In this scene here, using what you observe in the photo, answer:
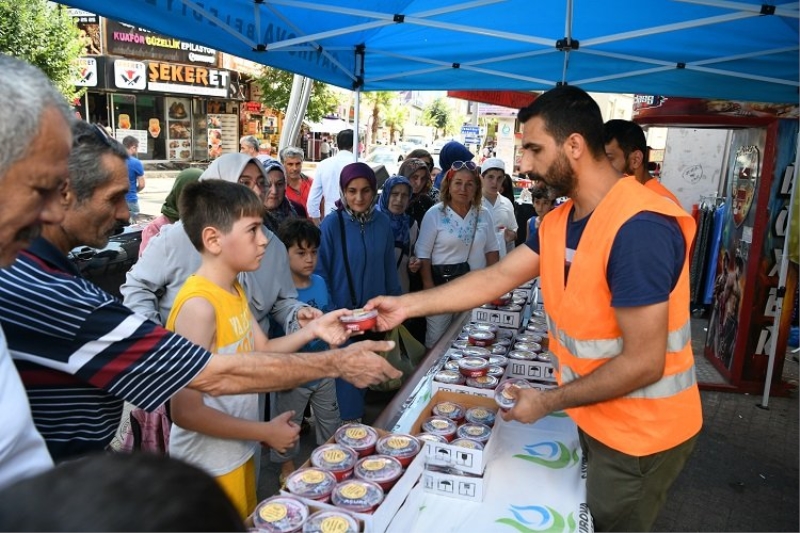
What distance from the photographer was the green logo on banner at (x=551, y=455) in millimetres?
2184

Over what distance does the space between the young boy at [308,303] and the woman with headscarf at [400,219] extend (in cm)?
175

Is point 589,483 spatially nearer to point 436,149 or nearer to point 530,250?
point 530,250

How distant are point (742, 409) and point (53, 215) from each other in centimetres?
557

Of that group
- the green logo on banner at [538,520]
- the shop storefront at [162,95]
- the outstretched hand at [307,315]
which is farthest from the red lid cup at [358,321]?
the shop storefront at [162,95]

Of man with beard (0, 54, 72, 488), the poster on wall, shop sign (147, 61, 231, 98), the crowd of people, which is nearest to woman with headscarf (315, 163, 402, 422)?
the crowd of people

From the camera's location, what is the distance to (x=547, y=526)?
5.97 feet

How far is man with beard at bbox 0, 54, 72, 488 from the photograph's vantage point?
1.01 m

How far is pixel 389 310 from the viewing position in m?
2.42

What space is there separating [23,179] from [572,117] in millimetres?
1612

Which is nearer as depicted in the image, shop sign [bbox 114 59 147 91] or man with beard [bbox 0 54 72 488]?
man with beard [bbox 0 54 72 488]

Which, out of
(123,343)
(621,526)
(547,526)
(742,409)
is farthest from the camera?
(742,409)

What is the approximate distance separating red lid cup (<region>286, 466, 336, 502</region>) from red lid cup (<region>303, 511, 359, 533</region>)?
0.11 m

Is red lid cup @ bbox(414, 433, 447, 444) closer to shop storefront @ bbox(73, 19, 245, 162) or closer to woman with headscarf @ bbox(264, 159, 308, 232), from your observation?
woman with headscarf @ bbox(264, 159, 308, 232)

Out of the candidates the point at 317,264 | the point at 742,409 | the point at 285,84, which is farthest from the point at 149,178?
the point at 742,409
